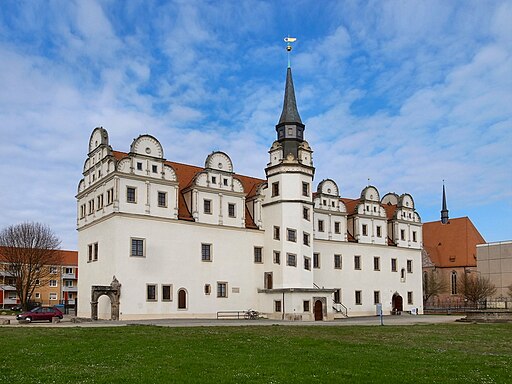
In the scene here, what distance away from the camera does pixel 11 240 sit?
70.2m

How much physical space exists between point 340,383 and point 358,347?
8.09 metres

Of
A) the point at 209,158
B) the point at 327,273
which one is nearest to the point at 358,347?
the point at 209,158

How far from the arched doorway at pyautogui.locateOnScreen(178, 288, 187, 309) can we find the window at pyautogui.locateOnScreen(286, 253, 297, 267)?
9558 mm

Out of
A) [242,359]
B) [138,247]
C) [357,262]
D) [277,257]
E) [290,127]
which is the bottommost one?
[242,359]

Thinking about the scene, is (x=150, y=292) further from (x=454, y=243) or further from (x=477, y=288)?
(x=454, y=243)

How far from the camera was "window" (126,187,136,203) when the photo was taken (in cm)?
4481

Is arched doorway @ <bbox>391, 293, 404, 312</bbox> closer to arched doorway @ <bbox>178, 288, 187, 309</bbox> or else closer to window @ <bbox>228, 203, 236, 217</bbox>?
window @ <bbox>228, 203, 236, 217</bbox>

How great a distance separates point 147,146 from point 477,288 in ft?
175

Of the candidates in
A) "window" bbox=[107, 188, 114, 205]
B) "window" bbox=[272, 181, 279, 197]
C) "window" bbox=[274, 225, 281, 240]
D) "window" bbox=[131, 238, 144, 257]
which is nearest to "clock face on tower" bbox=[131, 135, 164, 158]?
"window" bbox=[107, 188, 114, 205]

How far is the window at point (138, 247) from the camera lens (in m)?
44.5

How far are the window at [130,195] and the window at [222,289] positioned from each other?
34.1ft

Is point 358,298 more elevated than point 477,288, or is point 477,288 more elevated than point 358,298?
point 358,298

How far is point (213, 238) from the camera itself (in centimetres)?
4931

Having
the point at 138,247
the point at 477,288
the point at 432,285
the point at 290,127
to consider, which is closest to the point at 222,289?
the point at 138,247
